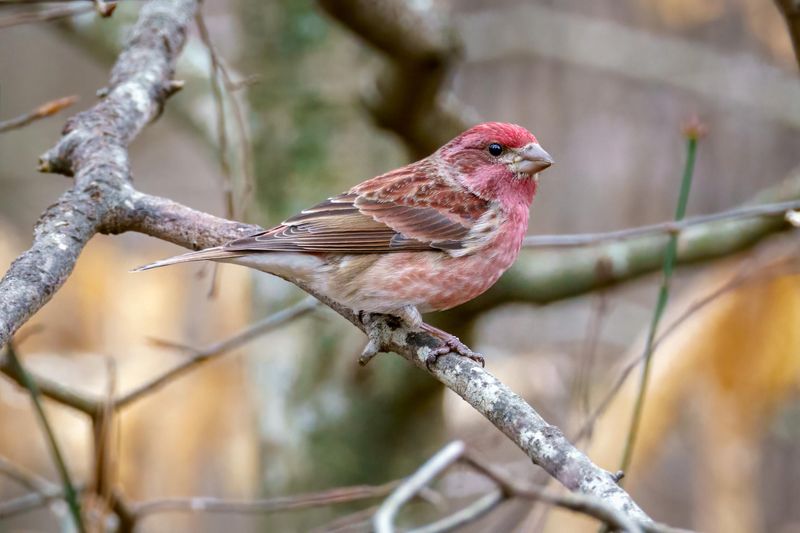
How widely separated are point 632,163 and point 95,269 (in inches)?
293

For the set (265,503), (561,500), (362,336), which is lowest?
(561,500)

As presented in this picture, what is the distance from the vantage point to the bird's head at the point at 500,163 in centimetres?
478

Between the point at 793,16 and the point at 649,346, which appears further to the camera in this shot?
the point at 793,16

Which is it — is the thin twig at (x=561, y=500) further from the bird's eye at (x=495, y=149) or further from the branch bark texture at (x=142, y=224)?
the bird's eye at (x=495, y=149)

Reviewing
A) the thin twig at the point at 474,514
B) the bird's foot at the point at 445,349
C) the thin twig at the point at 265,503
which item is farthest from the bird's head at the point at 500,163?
the thin twig at the point at 474,514

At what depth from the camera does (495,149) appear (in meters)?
4.84

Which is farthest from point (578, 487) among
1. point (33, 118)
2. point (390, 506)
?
point (33, 118)

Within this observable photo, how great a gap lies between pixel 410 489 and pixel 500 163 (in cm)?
328

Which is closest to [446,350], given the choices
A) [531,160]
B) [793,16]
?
[531,160]

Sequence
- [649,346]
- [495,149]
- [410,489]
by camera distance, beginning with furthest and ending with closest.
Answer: [495,149] → [649,346] → [410,489]

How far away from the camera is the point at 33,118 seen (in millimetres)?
3830

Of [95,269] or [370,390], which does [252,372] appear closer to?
[370,390]

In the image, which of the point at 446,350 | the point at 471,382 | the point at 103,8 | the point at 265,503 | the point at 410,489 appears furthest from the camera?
the point at 265,503

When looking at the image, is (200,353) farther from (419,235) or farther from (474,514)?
(474,514)
